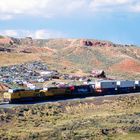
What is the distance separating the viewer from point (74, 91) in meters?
103

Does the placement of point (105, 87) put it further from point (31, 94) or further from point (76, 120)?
point (76, 120)

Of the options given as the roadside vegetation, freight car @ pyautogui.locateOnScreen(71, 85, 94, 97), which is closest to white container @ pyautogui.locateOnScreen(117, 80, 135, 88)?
freight car @ pyautogui.locateOnScreen(71, 85, 94, 97)

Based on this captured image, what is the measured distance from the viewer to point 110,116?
79.9 metres

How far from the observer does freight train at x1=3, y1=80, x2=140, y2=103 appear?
90.1 m

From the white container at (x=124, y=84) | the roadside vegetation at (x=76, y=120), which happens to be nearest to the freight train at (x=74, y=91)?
the white container at (x=124, y=84)

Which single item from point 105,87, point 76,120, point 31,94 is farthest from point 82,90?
point 76,120

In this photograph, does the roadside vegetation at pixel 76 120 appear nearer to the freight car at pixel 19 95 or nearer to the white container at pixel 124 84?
the freight car at pixel 19 95

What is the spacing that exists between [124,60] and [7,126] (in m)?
127

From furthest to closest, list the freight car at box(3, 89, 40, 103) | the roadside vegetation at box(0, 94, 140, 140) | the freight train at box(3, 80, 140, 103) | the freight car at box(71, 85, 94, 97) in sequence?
the freight car at box(71, 85, 94, 97), the freight train at box(3, 80, 140, 103), the freight car at box(3, 89, 40, 103), the roadside vegetation at box(0, 94, 140, 140)

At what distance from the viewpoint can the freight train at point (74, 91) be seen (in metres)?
90.1

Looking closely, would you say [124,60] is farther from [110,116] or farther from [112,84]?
[110,116]

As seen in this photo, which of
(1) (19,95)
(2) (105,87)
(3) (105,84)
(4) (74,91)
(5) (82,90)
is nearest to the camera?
(1) (19,95)

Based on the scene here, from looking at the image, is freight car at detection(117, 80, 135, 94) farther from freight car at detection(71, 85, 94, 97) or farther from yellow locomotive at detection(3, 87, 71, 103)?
yellow locomotive at detection(3, 87, 71, 103)

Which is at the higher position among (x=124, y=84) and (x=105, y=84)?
(x=124, y=84)
